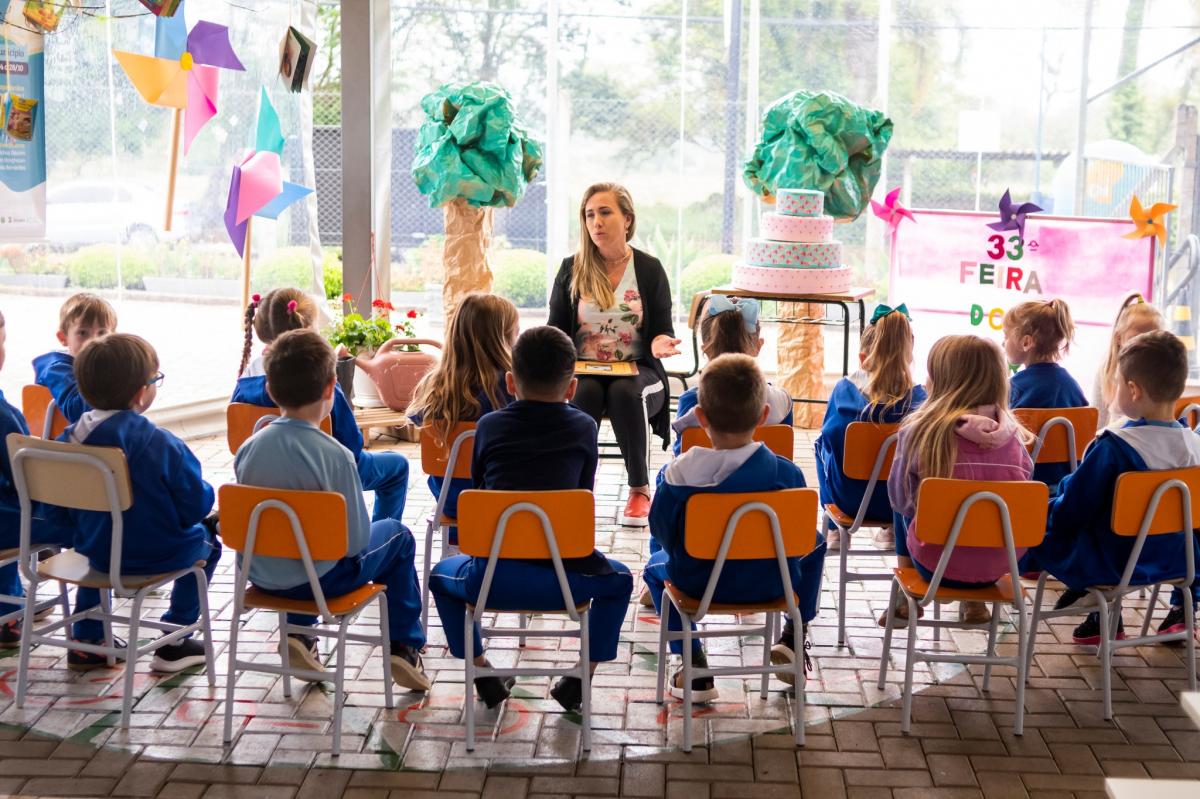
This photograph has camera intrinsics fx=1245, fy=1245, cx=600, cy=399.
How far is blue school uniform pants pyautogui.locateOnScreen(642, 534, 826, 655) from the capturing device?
3.04m

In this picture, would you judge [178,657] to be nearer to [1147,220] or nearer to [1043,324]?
[1043,324]

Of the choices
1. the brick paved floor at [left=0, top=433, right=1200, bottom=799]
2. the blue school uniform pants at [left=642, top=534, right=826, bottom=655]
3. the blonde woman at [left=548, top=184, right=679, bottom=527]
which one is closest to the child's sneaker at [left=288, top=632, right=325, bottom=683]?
the brick paved floor at [left=0, top=433, right=1200, bottom=799]

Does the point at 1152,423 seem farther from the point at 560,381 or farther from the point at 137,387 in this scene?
the point at 137,387

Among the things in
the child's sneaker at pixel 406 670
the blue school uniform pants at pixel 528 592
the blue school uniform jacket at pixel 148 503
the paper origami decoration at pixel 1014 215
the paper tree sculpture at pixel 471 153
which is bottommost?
the child's sneaker at pixel 406 670

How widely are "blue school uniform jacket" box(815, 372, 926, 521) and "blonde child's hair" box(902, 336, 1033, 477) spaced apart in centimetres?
38

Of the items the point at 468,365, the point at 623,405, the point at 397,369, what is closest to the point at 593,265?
the point at 623,405

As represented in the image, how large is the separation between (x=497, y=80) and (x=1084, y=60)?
11.6 ft

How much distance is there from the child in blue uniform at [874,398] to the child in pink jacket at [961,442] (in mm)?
337

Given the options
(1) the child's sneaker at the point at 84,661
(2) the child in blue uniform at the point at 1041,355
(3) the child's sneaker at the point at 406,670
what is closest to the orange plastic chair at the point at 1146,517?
(2) the child in blue uniform at the point at 1041,355

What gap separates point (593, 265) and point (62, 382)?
2084mm

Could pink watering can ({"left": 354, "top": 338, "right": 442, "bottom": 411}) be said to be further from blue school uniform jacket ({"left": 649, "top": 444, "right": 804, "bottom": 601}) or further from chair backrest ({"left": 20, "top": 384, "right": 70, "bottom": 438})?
blue school uniform jacket ({"left": 649, "top": 444, "right": 804, "bottom": 601})

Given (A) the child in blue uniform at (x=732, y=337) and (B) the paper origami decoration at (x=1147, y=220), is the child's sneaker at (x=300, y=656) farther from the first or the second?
(B) the paper origami decoration at (x=1147, y=220)

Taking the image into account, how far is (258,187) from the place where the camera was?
6.42 metres

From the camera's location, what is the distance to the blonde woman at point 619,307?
4.99 meters
